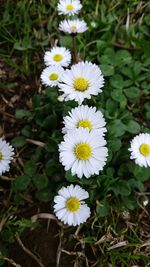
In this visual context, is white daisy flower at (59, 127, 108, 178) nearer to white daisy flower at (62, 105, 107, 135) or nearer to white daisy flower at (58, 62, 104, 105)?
white daisy flower at (62, 105, 107, 135)

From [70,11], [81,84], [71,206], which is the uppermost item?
[70,11]

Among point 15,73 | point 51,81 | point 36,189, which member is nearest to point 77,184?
point 36,189

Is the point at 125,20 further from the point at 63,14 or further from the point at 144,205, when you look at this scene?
the point at 144,205

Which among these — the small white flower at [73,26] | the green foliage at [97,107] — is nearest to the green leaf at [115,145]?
the green foliage at [97,107]

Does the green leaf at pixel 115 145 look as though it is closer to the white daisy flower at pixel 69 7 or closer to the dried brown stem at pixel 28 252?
the dried brown stem at pixel 28 252

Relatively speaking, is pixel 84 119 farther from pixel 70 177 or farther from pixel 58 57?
pixel 58 57

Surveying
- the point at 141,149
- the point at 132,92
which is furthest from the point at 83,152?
the point at 132,92
